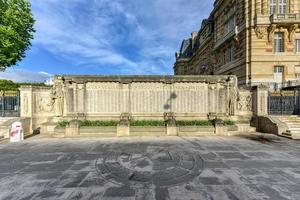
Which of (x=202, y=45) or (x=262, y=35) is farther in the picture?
(x=202, y=45)

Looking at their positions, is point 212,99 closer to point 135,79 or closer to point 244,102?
point 244,102

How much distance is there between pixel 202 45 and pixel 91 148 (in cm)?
3941

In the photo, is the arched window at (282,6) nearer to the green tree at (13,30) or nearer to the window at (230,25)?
the window at (230,25)

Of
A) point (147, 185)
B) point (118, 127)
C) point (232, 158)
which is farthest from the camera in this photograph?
point (118, 127)

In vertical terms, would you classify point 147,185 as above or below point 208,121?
below

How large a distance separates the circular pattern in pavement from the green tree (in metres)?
20.1

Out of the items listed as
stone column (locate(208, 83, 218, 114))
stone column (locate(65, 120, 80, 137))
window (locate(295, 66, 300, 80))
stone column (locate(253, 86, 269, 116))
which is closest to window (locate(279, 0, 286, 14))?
window (locate(295, 66, 300, 80))

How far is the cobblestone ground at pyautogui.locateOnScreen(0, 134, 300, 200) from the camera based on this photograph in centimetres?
425

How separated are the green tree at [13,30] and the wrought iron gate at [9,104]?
7.95 m

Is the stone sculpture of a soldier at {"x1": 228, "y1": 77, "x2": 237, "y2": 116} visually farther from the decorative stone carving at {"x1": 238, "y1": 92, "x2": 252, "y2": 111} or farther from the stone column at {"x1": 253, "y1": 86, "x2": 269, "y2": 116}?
the stone column at {"x1": 253, "y1": 86, "x2": 269, "y2": 116}

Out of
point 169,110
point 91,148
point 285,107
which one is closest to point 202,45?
point 285,107

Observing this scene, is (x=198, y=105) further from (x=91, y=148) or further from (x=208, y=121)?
(x=91, y=148)

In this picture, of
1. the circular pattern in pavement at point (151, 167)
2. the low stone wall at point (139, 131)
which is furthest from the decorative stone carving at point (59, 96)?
the circular pattern in pavement at point (151, 167)

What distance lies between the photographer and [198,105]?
13.4 m
